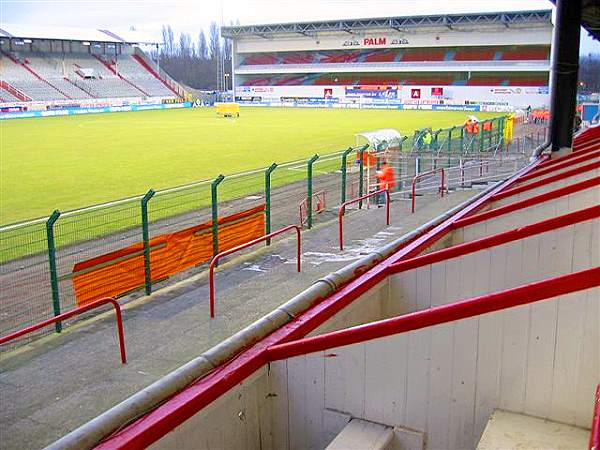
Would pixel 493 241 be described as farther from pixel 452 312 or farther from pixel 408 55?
pixel 408 55

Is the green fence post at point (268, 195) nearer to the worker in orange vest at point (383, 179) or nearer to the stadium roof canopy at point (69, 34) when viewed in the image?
the worker in orange vest at point (383, 179)

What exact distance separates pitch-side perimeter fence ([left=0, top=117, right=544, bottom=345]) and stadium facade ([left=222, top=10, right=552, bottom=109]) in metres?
54.9

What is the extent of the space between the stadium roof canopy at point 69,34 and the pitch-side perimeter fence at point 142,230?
2468 inches

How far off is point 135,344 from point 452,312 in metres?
5.60

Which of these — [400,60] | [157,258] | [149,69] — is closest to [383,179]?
[157,258]

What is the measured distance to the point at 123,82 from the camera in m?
83.8

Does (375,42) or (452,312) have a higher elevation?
(375,42)

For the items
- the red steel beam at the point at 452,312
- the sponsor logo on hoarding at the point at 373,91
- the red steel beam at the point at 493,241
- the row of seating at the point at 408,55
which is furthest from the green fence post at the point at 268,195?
the row of seating at the point at 408,55

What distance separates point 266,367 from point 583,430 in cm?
165

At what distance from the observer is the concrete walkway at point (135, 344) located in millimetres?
6312

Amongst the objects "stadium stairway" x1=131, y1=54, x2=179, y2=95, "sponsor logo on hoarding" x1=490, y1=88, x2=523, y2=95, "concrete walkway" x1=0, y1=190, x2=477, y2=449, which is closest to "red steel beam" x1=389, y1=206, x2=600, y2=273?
"concrete walkway" x1=0, y1=190, x2=477, y2=449

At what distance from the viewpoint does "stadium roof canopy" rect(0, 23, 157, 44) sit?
244 ft

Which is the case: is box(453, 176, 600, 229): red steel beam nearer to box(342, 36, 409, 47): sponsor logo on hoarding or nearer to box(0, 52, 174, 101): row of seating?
box(0, 52, 174, 101): row of seating

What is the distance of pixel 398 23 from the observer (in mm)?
86750
